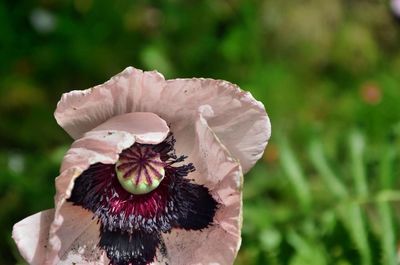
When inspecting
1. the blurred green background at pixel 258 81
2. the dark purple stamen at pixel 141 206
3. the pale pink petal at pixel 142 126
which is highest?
the pale pink petal at pixel 142 126

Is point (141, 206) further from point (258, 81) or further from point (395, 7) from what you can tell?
point (395, 7)

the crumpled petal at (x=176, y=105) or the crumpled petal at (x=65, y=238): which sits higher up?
the crumpled petal at (x=176, y=105)

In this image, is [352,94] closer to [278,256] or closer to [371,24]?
[371,24]

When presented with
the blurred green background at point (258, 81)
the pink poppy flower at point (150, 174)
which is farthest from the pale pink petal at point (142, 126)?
the blurred green background at point (258, 81)

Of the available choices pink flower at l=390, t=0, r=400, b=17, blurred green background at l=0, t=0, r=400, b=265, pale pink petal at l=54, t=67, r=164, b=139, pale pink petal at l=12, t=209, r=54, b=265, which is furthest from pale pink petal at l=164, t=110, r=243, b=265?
pink flower at l=390, t=0, r=400, b=17

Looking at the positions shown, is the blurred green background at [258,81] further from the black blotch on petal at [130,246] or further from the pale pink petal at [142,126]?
the pale pink petal at [142,126]

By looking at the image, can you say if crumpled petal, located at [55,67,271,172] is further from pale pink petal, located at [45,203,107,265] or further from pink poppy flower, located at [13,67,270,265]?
pale pink petal, located at [45,203,107,265]

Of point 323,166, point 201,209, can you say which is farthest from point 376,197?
point 201,209
